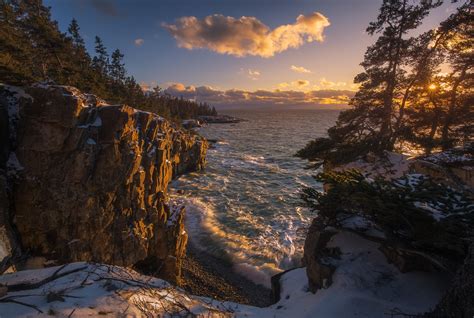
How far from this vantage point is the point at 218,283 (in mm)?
13672

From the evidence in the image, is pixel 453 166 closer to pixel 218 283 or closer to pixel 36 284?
pixel 36 284

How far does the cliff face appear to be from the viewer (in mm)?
9992

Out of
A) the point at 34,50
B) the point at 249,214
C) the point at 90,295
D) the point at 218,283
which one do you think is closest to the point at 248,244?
the point at 218,283

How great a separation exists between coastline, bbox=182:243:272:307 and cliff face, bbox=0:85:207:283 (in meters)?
1.31

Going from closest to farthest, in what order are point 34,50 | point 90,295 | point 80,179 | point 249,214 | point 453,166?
point 90,295 → point 453,166 → point 80,179 → point 249,214 → point 34,50

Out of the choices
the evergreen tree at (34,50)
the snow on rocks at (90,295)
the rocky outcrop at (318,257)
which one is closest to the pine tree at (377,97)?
the rocky outcrop at (318,257)

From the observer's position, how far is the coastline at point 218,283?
500 inches

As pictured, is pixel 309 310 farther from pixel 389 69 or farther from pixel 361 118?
pixel 389 69

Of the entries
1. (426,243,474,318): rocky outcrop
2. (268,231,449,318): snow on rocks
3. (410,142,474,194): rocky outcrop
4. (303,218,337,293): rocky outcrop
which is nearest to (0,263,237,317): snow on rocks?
(268,231,449,318): snow on rocks

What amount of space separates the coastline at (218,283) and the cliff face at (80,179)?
1.31 meters

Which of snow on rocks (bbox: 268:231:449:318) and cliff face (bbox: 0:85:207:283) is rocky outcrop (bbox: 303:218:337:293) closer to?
snow on rocks (bbox: 268:231:449:318)

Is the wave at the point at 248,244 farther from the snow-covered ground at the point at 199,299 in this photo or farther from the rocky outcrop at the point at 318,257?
the snow-covered ground at the point at 199,299

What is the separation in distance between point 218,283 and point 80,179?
967 cm

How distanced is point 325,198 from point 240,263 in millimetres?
11696
